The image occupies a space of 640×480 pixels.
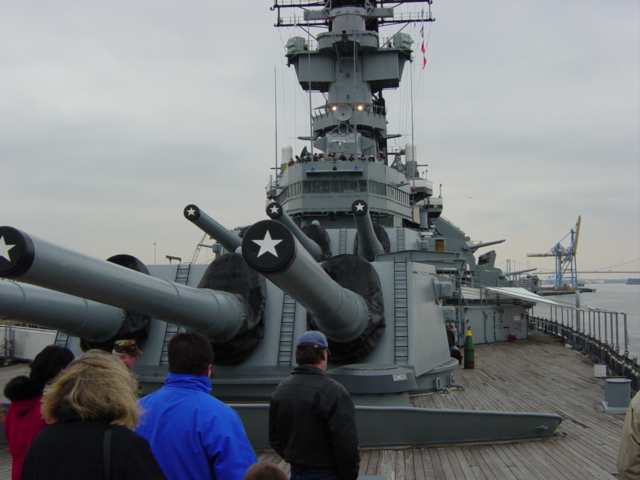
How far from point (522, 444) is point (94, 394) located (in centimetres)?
367

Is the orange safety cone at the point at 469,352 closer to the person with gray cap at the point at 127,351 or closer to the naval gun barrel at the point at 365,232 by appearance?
the naval gun barrel at the point at 365,232

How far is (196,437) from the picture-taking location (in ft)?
6.14

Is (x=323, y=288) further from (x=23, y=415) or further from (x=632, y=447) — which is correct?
(x=632, y=447)

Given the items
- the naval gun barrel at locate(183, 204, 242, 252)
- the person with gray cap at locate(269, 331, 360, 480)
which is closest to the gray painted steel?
the person with gray cap at locate(269, 331, 360, 480)

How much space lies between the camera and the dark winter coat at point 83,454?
4.50ft

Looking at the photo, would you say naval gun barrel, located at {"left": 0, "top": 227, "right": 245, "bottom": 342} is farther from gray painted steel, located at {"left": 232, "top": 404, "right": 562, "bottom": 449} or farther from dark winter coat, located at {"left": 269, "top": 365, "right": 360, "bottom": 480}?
dark winter coat, located at {"left": 269, "top": 365, "right": 360, "bottom": 480}

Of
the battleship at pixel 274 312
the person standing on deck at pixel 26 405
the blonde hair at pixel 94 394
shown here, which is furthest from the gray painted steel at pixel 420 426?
the blonde hair at pixel 94 394

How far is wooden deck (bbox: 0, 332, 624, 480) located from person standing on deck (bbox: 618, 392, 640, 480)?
1.75 metres

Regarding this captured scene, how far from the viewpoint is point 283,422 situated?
243cm

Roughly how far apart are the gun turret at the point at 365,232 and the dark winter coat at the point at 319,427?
419cm

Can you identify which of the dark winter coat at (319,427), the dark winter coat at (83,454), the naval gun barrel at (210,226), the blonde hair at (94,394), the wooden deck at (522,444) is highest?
the naval gun barrel at (210,226)

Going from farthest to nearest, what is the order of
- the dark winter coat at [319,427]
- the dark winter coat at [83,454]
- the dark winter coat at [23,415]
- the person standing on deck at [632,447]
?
the dark winter coat at [319,427] → the dark winter coat at [23,415] → the person standing on deck at [632,447] → the dark winter coat at [83,454]

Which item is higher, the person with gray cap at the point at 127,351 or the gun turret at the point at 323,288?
the gun turret at the point at 323,288

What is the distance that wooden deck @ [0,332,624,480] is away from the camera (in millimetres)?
3805
